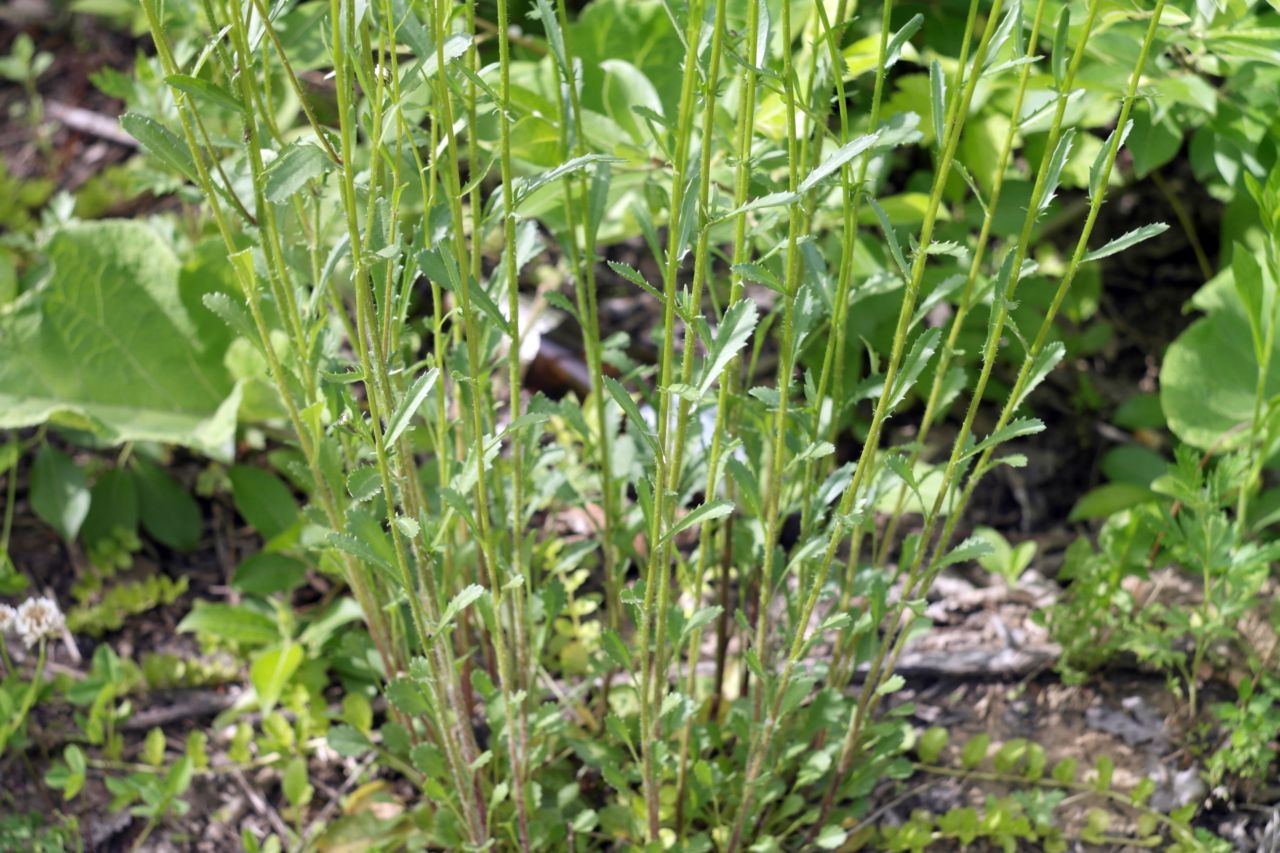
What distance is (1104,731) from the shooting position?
1559 mm

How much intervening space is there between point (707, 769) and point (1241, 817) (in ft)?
2.29

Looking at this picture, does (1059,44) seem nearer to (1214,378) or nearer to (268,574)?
(1214,378)

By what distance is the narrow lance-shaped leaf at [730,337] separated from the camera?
2.79 ft

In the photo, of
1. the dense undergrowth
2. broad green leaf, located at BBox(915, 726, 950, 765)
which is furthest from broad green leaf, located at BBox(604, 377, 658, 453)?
broad green leaf, located at BBox(915, 726, 950, 765)

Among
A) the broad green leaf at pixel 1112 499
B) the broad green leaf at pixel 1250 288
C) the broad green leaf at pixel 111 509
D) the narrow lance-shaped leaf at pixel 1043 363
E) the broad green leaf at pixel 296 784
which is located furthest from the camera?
the broad green leaf at pixel 111 509

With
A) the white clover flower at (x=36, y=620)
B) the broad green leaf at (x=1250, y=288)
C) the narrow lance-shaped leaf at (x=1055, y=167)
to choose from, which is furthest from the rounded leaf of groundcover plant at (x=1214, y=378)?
the white clover flower at (x=36, y=620)

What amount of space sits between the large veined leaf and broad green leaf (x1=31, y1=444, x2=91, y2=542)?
0.34 ft

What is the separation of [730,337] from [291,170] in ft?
1.09

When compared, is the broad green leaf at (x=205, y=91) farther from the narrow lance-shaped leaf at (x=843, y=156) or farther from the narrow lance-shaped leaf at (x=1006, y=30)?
the narrow lance-shaped leaf at (x=1006, y=30)

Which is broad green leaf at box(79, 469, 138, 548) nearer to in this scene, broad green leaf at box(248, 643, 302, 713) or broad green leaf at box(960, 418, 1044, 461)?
broad green leaf at box(248, 643, 302, 713)

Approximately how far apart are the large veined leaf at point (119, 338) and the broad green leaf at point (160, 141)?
898mm

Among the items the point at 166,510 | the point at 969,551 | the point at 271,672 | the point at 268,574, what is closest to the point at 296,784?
the point at 271,672

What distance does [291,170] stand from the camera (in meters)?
0.85

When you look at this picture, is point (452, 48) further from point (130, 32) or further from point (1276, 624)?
point (130, 32)
